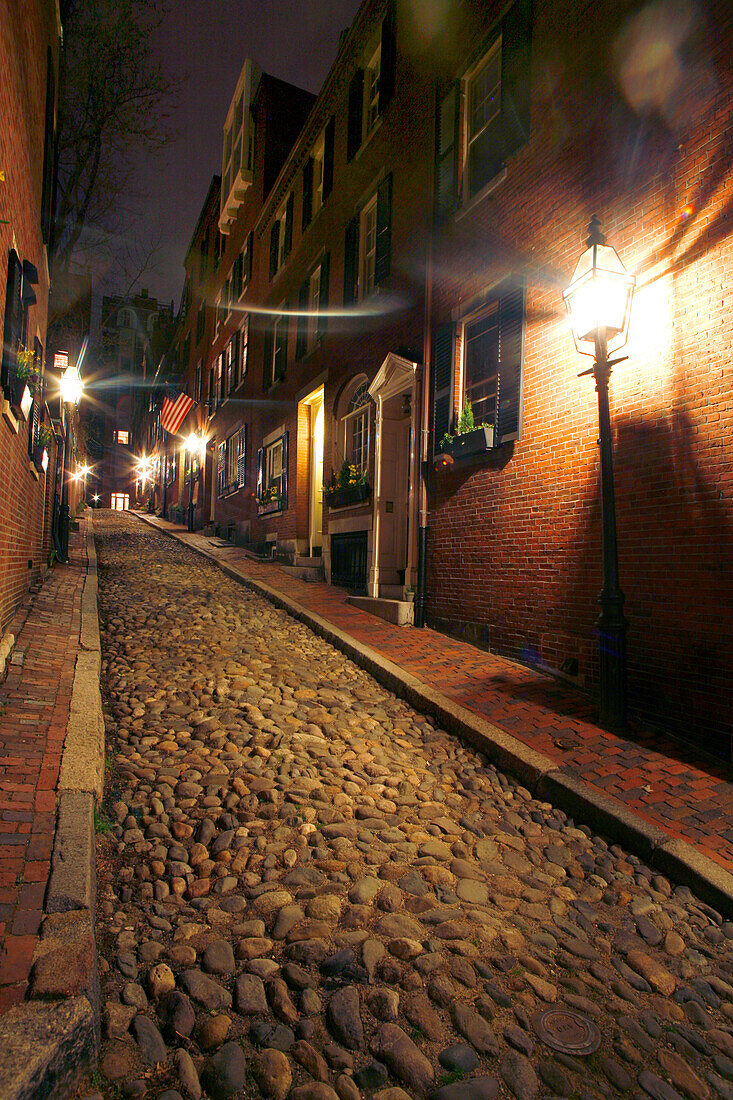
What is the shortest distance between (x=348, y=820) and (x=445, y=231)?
8.10 m

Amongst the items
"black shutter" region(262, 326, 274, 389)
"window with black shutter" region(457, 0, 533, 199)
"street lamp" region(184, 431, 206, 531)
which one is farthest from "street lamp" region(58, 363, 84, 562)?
"street lamp" region(184, 431, 206, 531)

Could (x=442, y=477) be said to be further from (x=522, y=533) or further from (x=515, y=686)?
(x=515, y=686)

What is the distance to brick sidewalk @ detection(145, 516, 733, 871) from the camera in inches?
135

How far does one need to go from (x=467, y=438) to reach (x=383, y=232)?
529cm

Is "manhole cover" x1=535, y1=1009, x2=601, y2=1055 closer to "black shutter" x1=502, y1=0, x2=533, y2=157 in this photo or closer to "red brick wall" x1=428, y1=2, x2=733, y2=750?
"red brick wall" x1=428, y1=2, x2=733, y2=750

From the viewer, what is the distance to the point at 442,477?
8.25 m

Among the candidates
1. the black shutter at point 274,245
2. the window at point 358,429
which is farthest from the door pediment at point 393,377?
the black shutter at point 274,245

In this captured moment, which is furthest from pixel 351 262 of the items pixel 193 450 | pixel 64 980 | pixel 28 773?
pixel 193 450

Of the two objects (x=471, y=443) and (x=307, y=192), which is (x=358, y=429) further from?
(x=307, y=192)

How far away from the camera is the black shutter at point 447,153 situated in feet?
27.5

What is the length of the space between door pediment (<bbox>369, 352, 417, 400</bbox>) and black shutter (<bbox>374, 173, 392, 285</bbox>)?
1.93 meters

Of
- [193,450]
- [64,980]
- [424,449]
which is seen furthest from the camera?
[193,450]

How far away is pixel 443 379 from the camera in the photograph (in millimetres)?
8211

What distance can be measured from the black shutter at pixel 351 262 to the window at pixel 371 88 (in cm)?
160
